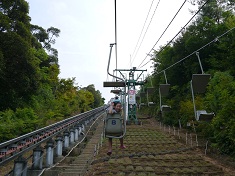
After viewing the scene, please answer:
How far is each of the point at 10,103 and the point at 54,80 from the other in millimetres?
12795

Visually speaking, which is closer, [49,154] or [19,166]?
[19,166]

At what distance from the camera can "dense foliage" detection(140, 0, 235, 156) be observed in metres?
12.0

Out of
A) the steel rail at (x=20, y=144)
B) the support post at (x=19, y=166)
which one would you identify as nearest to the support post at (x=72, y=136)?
the steel rail at (x=20, y=144)

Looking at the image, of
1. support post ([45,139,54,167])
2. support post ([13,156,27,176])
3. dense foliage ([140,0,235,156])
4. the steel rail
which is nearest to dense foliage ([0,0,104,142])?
the steel rail

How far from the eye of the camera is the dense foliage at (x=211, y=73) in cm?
1198


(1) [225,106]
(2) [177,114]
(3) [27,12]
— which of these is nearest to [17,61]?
(3) [27,12]

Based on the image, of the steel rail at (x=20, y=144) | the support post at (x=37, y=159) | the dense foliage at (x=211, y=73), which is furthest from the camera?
the dense foliage at (x=211, y=73)

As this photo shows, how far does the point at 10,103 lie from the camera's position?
712 inches

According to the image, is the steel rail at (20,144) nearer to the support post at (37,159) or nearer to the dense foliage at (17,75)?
the support post at (37,159)

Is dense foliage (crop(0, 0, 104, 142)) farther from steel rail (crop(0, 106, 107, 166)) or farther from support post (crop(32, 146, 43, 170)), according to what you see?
support post (crop(32, 146, 43, 170))

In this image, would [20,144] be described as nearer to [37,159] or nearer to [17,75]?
[37,159]

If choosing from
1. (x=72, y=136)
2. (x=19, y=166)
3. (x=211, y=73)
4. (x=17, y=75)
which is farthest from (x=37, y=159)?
(x=211, y=73)

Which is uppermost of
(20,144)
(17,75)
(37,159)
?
(17,75)

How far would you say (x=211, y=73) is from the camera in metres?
21.4
